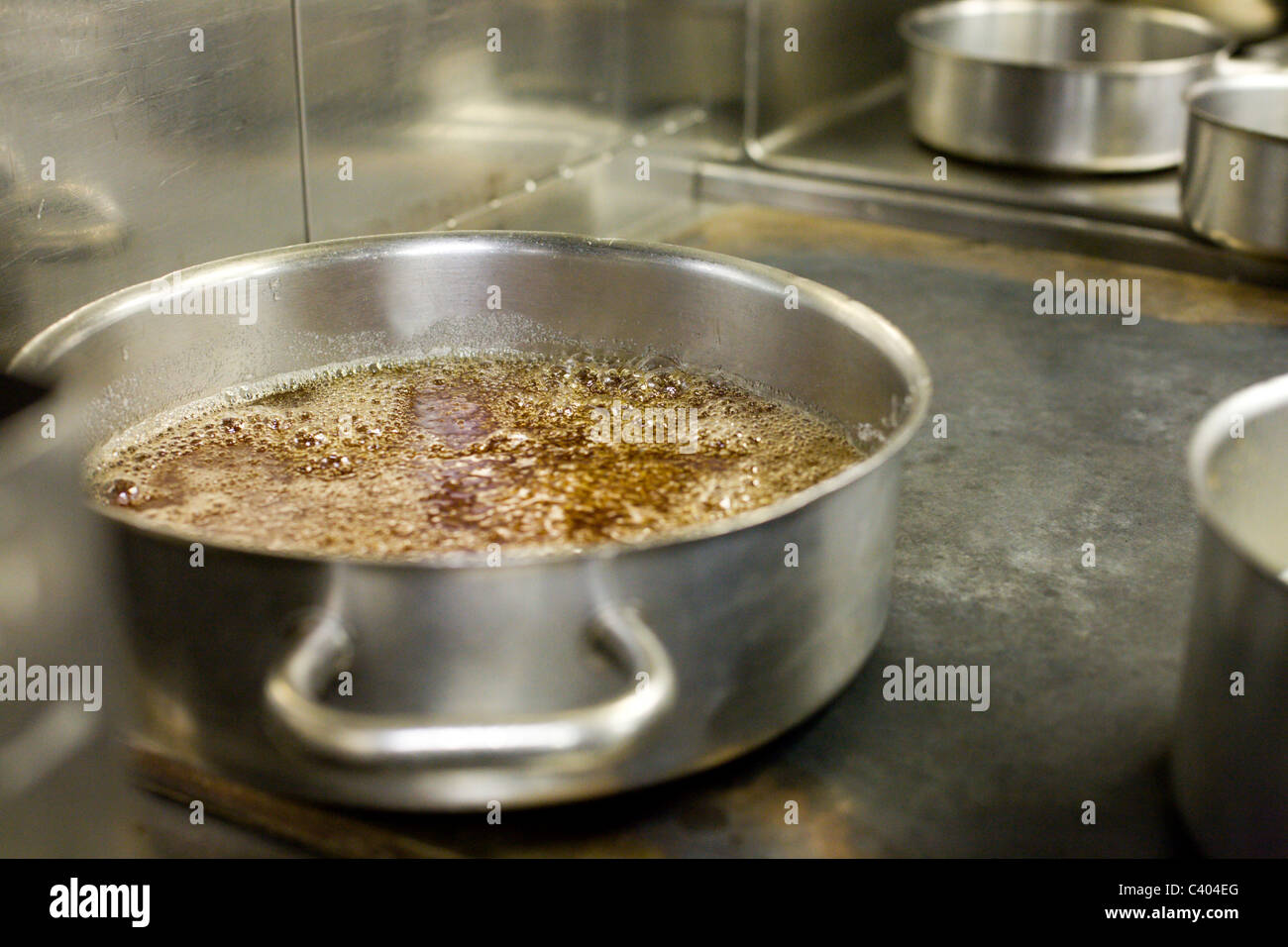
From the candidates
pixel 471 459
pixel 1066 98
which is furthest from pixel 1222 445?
pixel 1066 98

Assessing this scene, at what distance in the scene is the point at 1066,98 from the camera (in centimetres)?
171

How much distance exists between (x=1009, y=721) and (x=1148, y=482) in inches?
14.8

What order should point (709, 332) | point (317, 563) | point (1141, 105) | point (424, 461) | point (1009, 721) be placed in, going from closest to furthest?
point (317, 563)
point (1009, 721)
point (424, 461)
point (709, 332)
point (1141, 105)

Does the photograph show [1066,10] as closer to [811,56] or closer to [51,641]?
[811,56]

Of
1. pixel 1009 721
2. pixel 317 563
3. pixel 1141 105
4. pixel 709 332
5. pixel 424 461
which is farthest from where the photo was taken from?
pixel 1141 105

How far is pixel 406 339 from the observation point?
1166 mm

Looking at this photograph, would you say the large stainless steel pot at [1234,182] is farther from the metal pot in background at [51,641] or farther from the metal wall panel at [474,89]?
the metal pot in background at [51,641]

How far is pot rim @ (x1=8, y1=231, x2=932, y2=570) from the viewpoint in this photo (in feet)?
2.18

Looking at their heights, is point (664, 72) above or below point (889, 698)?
above

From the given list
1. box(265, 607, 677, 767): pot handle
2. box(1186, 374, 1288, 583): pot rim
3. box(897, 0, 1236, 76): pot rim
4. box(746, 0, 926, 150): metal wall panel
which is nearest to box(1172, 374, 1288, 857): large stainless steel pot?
box(1186, 374, 1288, 583): pot rim

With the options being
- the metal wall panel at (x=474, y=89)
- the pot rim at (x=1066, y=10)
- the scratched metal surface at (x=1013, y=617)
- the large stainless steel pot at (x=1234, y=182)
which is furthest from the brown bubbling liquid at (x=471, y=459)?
the pot rim at (x=1066, y=10)
